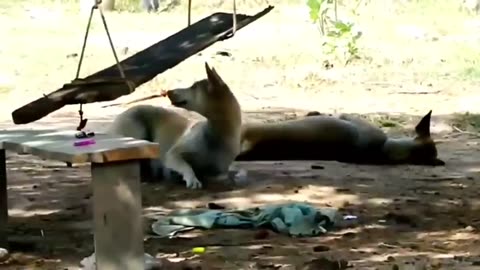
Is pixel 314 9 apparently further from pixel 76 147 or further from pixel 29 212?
pixel 76 147

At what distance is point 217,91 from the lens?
248 inches

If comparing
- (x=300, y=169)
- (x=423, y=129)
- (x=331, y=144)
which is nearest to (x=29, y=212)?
(x=300, y=169)

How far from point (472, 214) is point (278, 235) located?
1.16 m

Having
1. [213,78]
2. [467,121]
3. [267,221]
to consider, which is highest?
[213,78]

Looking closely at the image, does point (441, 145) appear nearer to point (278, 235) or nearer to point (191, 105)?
point (191, 105)

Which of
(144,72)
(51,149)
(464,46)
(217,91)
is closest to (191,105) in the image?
(217,91)

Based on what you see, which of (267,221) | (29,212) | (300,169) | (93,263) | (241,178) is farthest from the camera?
(300,169)

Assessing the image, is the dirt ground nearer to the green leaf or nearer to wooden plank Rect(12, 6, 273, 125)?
the green leaf

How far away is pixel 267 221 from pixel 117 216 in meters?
1.33

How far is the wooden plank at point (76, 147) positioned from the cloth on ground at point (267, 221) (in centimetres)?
85

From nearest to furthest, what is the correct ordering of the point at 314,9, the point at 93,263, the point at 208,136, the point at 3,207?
the point at 93,263, the point at 3,207, the point at 208,136, the point at 314,9

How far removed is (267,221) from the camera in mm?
4973

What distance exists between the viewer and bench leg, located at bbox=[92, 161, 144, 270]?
3.77 meters

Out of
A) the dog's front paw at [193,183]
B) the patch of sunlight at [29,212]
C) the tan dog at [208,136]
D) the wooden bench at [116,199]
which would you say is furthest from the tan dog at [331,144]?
the wooden bench at [116,199]
